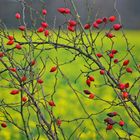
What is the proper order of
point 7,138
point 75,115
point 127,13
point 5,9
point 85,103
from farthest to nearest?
point 127,13 → point 5,9 → point 85,103 → point 75,115 → point 7,138

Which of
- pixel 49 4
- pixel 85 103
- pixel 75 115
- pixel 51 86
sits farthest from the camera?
pixel 49 4

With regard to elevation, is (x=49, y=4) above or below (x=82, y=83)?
above

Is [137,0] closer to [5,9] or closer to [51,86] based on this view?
[5,9]

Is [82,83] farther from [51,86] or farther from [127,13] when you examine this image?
[127,13]

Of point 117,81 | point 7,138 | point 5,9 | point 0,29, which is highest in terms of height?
point 5,9

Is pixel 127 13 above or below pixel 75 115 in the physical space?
above

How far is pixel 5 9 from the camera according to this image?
3534cm

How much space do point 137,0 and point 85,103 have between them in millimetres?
37187

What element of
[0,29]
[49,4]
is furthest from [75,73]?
[49,4]

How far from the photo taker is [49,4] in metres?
39.4

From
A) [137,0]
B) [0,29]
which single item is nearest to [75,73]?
[0,29]

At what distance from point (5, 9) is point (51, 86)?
2385 centimetres

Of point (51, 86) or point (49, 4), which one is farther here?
point (49, 4)

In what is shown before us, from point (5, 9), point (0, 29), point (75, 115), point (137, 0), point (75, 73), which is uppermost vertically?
point (137, 0)
